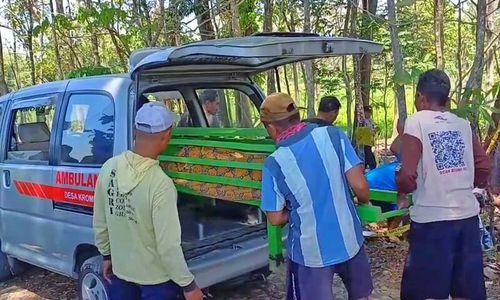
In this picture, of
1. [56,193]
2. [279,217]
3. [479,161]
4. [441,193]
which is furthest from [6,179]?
[479,161]

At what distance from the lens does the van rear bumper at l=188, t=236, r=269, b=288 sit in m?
3.61

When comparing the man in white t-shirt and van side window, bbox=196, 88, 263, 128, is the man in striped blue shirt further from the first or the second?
van side window, bbox=196, 88, 263, 128

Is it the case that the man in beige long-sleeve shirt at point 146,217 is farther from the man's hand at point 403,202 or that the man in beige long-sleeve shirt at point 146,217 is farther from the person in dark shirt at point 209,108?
the person in dark shirt at point 209,108

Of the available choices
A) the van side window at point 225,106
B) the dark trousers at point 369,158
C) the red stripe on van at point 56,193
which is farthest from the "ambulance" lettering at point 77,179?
the dark trousers at point 369,158

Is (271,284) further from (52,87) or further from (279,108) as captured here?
(279,108)

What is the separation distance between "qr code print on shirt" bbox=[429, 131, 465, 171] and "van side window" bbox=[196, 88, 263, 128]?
82.9 inches

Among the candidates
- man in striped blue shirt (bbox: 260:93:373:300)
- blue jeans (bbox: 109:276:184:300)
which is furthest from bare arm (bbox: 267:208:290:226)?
blue jeans (bbox: 109:276:184:300)

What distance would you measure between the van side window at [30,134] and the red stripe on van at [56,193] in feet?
0.74

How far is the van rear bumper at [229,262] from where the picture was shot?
3.61m

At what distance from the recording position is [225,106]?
15.8 feet

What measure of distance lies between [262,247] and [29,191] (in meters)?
1.97

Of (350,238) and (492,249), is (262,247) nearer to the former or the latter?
(350,238)

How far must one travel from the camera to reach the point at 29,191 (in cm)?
452

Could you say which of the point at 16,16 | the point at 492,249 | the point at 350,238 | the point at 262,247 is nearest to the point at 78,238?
the point at 262,247
